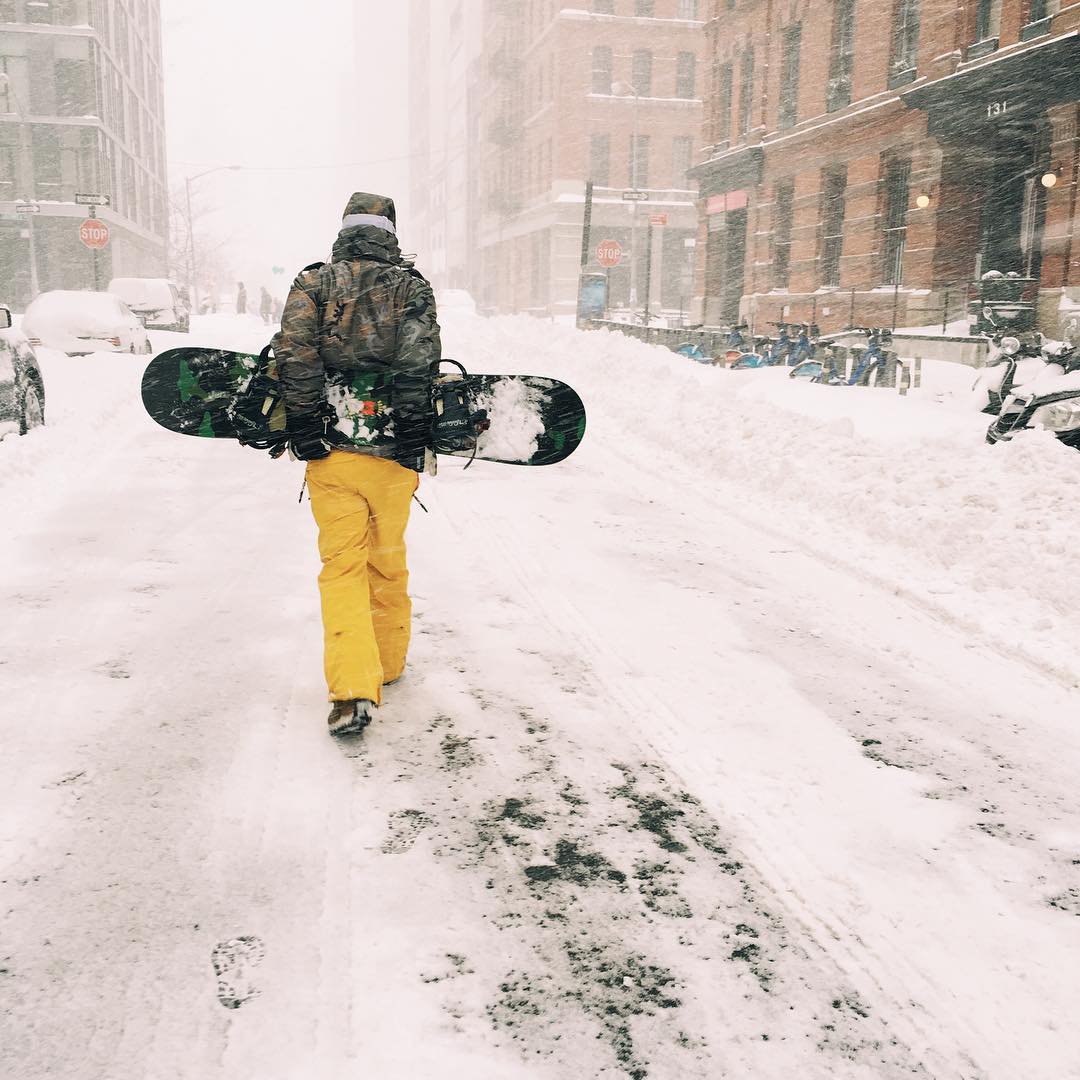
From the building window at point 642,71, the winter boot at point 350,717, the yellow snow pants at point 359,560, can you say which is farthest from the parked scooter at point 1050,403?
the building window at point 642,71

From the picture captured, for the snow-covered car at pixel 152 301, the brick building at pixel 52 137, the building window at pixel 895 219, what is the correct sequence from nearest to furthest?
the building window at pixel 895 219, the snow-covered car at pixel 152 301, the brick building at pixel 52 137

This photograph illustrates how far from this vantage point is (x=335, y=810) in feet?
11.3

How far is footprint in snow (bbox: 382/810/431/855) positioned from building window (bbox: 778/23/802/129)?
30.6 meters

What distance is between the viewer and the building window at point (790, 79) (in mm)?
30312

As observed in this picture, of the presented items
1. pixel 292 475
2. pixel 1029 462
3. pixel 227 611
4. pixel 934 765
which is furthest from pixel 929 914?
pixel 292 475

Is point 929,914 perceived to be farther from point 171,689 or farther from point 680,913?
point 171,689

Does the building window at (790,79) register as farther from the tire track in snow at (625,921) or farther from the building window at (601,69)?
the tire track in snow at (625,921)

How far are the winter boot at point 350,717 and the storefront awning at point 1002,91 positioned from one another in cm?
2030

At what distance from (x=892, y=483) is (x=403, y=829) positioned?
5.76 m

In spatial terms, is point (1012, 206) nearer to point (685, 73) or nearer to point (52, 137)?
point (685, 73)

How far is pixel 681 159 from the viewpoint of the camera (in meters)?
58.3

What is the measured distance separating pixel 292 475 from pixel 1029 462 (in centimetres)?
632

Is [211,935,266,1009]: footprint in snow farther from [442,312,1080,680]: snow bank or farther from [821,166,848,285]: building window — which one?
[821,166,848,285]: building window

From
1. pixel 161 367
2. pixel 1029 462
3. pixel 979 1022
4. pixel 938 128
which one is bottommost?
pixel 979 1022
